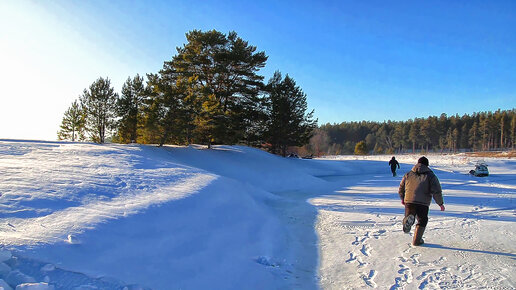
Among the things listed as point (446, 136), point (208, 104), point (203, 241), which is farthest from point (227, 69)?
point (446, 136)

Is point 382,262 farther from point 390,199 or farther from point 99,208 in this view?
point 390,199

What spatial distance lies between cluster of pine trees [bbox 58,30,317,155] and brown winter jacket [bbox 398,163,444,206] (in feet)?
52.8

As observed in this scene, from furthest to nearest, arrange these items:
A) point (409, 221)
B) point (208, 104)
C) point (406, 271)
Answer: point (208, 104), point (409, 221), point (406, 271)

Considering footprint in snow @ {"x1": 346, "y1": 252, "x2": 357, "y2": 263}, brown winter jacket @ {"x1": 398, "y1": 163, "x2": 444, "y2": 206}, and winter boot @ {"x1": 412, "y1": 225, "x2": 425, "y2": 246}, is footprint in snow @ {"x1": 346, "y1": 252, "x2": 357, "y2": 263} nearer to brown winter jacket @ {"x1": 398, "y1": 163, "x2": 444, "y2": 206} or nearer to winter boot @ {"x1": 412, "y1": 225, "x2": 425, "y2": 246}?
winter boot @ {"x1": 412, "y1": 225, "x2": 425, "y2": 246}

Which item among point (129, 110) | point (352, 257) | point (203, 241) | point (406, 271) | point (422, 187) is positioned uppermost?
point (129, 110)

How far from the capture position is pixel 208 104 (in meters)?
21.6

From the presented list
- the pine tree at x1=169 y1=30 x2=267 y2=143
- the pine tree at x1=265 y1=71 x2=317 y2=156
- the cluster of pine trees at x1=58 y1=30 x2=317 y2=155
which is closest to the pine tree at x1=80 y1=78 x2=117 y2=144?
the cluster of pine trees at x1=58 y1=30 x2=317 y2=155

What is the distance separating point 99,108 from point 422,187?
86.6 ft

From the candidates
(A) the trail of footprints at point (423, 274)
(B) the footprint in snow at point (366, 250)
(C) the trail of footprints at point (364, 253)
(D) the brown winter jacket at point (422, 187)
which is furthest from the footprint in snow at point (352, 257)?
(D) the brown winter jacket at point (422, 187)

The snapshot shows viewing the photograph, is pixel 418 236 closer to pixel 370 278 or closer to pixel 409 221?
pixel 409 221

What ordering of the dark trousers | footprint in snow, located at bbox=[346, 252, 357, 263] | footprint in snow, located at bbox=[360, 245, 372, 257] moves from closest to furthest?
1. footprint in snow, located at bbox=[346, 252, 357, 263]
2. footprint in snow, located at bbox=[360, 245, 372, 257]
3. the dark trousers

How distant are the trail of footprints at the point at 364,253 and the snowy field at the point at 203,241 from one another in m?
0.03

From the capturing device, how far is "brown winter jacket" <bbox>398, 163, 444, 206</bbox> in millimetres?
6051

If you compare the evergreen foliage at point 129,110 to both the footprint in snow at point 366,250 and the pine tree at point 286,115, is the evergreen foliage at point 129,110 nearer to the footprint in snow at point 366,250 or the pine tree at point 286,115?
the pine tree at point 286,115
